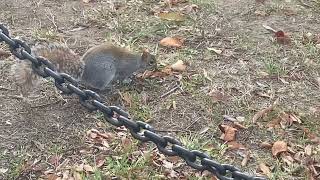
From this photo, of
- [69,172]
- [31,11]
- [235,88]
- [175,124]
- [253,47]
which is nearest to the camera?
[69,172]

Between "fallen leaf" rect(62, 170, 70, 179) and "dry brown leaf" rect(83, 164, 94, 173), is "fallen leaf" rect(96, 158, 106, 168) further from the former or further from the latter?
"fallen leaf" rect(62, 170, 70, 179)

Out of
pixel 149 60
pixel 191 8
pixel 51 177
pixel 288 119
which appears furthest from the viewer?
pixel 191 8

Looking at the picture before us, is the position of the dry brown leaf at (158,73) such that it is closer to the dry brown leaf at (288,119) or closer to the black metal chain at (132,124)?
the dry brown leaf at (288,119)

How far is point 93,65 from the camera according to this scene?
12.4 ft

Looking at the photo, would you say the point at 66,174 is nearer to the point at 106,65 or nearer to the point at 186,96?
the point at 106,65

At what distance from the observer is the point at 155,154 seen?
3.26 metres

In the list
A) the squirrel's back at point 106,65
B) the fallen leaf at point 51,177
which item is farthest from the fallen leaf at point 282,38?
the fallen leaf at point 51,177

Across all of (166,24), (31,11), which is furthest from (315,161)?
(31,11)

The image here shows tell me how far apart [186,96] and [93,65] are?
2.03ft

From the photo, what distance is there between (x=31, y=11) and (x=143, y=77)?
4.50 ft

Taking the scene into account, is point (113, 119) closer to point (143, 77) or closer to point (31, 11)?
point (143, 77)

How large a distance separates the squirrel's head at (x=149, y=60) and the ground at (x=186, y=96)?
112 mm

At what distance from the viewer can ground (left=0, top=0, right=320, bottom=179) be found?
323cm

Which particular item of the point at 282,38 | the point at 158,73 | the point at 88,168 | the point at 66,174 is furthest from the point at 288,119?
the point at 66,174
